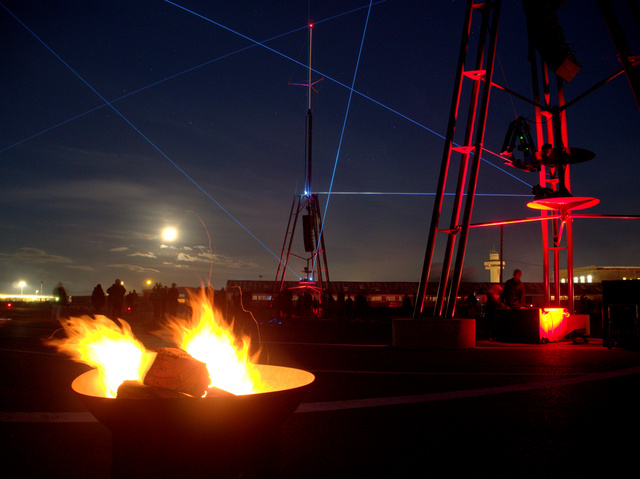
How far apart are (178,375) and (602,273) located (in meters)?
121

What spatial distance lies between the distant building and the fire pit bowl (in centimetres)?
10501

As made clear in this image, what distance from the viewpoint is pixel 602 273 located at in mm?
107125

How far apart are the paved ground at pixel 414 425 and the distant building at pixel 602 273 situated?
331 ft

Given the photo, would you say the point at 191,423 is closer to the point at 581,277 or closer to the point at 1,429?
the point at 1,429

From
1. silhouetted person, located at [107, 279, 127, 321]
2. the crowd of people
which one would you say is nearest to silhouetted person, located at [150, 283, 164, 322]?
the crowd of people

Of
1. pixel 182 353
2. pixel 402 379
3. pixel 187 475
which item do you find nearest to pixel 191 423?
pixel 187 475

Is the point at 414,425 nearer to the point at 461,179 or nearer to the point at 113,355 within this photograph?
the point at 113,355

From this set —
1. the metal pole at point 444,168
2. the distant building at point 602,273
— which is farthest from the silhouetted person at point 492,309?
the distant building at point 602,273

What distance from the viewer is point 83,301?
159 feet

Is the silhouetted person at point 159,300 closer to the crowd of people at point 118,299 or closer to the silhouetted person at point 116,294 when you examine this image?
the crowd of people at point 118,299

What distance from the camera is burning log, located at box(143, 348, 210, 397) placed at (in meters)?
2.96

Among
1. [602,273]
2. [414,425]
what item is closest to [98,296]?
[414,425]

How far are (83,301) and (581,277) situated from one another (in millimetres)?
105212

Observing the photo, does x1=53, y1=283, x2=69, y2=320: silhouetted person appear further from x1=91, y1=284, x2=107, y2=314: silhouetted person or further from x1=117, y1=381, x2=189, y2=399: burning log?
x1=117, y1=381, x2=189, y2=399: burning log
